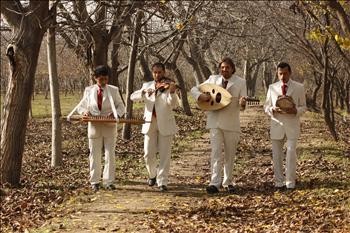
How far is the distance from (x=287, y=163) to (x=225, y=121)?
121 centimetres

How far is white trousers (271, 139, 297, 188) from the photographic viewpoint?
9047 millimetres

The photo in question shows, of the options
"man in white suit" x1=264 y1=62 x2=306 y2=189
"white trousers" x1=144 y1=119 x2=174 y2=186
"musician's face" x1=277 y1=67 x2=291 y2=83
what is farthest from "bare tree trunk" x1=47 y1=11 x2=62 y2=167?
"musician's face" x1=277 y1=67 x2=291 y2=83

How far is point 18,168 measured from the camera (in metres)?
10.3

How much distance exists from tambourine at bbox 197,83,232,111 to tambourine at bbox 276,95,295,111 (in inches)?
31.4

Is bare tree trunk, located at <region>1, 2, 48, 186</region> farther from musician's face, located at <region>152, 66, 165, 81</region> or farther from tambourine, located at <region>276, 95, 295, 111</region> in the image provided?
tambourine, located at <region>276, 95, 295, 111</region>

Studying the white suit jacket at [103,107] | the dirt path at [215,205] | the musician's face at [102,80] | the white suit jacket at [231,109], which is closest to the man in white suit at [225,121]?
the white suit jacket at [231,109]

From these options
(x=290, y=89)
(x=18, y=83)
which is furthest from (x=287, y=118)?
(x=18, y=83)

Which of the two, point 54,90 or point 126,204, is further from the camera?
point 54,90

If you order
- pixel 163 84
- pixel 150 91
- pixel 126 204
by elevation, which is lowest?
pixel 126 204

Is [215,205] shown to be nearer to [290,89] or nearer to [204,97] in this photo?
[204,97]

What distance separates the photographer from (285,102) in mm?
8875

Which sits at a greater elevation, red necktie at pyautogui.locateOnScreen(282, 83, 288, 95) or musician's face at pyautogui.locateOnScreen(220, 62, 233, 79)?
musician's face at pyautogui.locateOnScreen(220, 62, 233, 79)

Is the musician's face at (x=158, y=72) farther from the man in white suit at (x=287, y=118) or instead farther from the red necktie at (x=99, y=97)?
the man in white suit at (x=287, y=118)

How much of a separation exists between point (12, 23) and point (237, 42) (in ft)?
73.5
